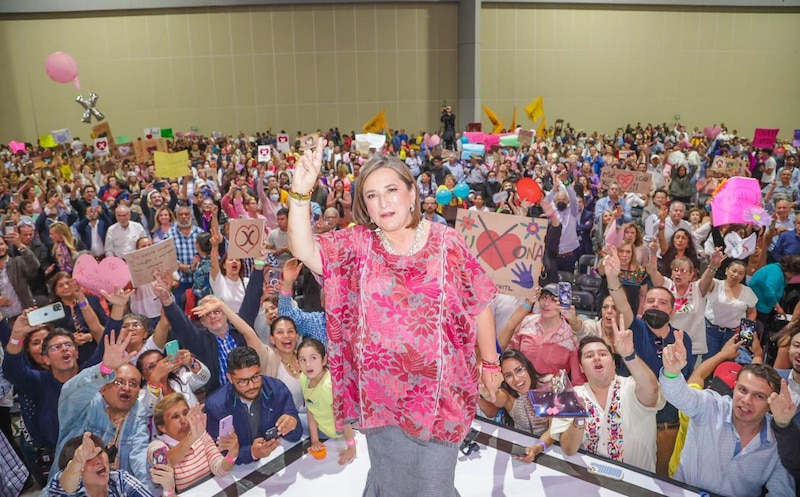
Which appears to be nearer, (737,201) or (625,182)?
(737,201)

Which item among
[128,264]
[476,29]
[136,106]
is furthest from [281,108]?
[128,264]

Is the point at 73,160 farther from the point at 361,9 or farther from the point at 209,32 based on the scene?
the point at 361,9

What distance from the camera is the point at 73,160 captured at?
16.9m

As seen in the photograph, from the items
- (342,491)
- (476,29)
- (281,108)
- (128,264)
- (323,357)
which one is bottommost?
(342,491)

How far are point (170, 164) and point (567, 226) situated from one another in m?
6.01

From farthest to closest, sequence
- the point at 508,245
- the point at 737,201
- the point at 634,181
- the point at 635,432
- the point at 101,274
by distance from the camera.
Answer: the point at 634,181, the point at 737,201, the point at 101,274, the point at 508,245, the point at 635,432

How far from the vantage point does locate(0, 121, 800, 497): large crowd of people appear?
1984 millimetres

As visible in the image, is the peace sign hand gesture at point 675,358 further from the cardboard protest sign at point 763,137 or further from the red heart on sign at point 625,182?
the cardboard protest sign at point 763,137

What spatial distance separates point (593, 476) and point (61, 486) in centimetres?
244

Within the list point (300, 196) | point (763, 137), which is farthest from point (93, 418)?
point (763, 137)

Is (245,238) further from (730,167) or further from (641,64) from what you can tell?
(641,64)

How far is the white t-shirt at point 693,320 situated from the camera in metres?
4.84

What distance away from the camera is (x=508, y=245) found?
4.20 meters

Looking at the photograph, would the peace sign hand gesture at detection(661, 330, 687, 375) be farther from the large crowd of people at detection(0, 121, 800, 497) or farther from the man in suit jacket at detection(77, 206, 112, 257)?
the man in suit jacket at detection(77, 206, 112, 257)
